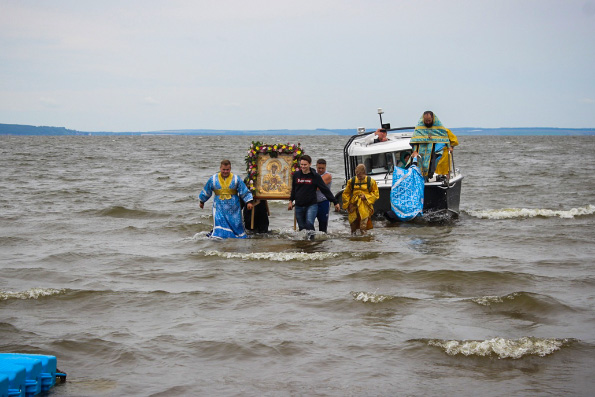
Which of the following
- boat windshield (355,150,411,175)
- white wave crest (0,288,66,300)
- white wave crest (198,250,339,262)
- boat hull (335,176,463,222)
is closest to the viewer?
white wave crest (0,288,66,300)

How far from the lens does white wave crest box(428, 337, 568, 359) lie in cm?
639

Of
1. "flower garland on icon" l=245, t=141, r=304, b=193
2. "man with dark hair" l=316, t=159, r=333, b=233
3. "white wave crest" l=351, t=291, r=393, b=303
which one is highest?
"flower garland on icon" l=245, t=141, r=304, b=193

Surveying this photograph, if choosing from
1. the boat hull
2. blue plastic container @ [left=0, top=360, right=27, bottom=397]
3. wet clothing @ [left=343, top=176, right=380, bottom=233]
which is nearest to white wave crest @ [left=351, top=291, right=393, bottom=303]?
blue plastic container @ [left=0, top=360, right=27, bottom=397]

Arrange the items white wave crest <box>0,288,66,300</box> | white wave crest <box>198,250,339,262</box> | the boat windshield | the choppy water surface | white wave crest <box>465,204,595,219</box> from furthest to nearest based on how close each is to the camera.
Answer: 1. white wave crest <box>465,204,595,219</box>
2. the boat windshield
3. white wave crest <box>198,250,339,262</box>
4. white wave crest <box>0,288,66,300</box>
5. the choppy water surface

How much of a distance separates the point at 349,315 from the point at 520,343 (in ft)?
6.20

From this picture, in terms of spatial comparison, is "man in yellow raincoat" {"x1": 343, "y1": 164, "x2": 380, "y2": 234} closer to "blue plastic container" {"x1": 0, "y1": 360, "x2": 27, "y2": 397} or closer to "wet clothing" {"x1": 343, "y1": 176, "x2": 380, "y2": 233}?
"wet clothing" {"x1": 343, "y1": 176, "x2": 380, "y2": 233}

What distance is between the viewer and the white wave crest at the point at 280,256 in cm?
1112

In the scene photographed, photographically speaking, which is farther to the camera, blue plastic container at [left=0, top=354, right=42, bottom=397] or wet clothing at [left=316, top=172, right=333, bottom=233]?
wet clothing at [left=316, top=172, right=333, bottom=233]

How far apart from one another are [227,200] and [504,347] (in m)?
6.86

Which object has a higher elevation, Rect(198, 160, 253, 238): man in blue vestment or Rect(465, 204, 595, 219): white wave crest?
Rect(198, 160, 253, 238): man in blue vestment

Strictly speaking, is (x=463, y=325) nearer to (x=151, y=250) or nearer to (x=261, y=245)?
(x=261, y=245)

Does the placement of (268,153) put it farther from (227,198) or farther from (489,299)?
(489,299)

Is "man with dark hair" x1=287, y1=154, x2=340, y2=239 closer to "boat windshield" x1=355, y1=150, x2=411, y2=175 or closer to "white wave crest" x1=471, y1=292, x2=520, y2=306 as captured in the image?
"white wave crest" x1=471, y1=292, x2=520, y2=306

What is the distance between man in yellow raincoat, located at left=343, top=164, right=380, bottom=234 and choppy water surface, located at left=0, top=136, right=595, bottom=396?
46 cm
